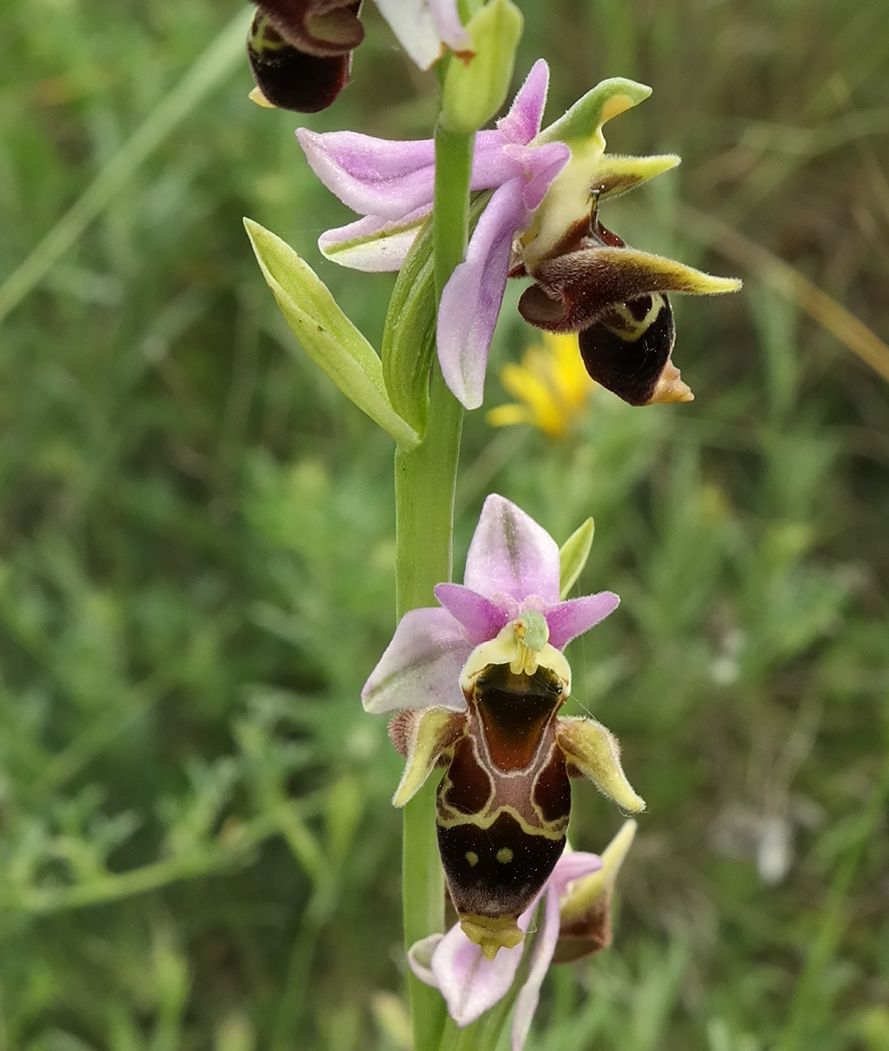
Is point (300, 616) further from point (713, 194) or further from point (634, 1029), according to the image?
point (713, 194)

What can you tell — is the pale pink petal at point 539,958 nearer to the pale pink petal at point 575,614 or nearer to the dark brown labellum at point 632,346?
the pale pink petal at point 575,614

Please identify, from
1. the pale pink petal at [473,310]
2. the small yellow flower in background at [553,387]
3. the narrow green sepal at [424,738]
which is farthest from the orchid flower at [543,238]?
the small yellow flower in background at [553,387]

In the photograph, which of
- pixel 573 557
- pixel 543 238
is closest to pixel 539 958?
pixel 573 557

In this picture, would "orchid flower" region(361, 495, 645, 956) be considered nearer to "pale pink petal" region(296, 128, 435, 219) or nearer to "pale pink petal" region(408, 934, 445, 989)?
"pale pink petal" region(408, 934, 445, 989)

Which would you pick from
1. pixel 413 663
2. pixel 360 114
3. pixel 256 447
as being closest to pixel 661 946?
pixel 256 447

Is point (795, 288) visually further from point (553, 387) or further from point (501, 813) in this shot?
point (501, 813)

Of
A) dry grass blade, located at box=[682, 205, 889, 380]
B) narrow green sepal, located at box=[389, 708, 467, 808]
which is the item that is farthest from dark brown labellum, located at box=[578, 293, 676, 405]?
dry grass blade, located at box=[682, 205, 889, 380]

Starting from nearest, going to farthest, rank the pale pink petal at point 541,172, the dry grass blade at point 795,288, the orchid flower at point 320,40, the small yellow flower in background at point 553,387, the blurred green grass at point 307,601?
1. the orchid flower at point 320,40
2. the pale pink petal at point 541,172
3. the blurred green grass at point 307,601
4. the small yellow flower in background at point 553,387
5. the dry grass blade at point 795,288

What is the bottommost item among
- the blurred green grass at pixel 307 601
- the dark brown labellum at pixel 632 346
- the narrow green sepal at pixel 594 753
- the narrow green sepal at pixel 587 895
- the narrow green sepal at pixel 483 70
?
the blurred green grass at pixel 307 601
